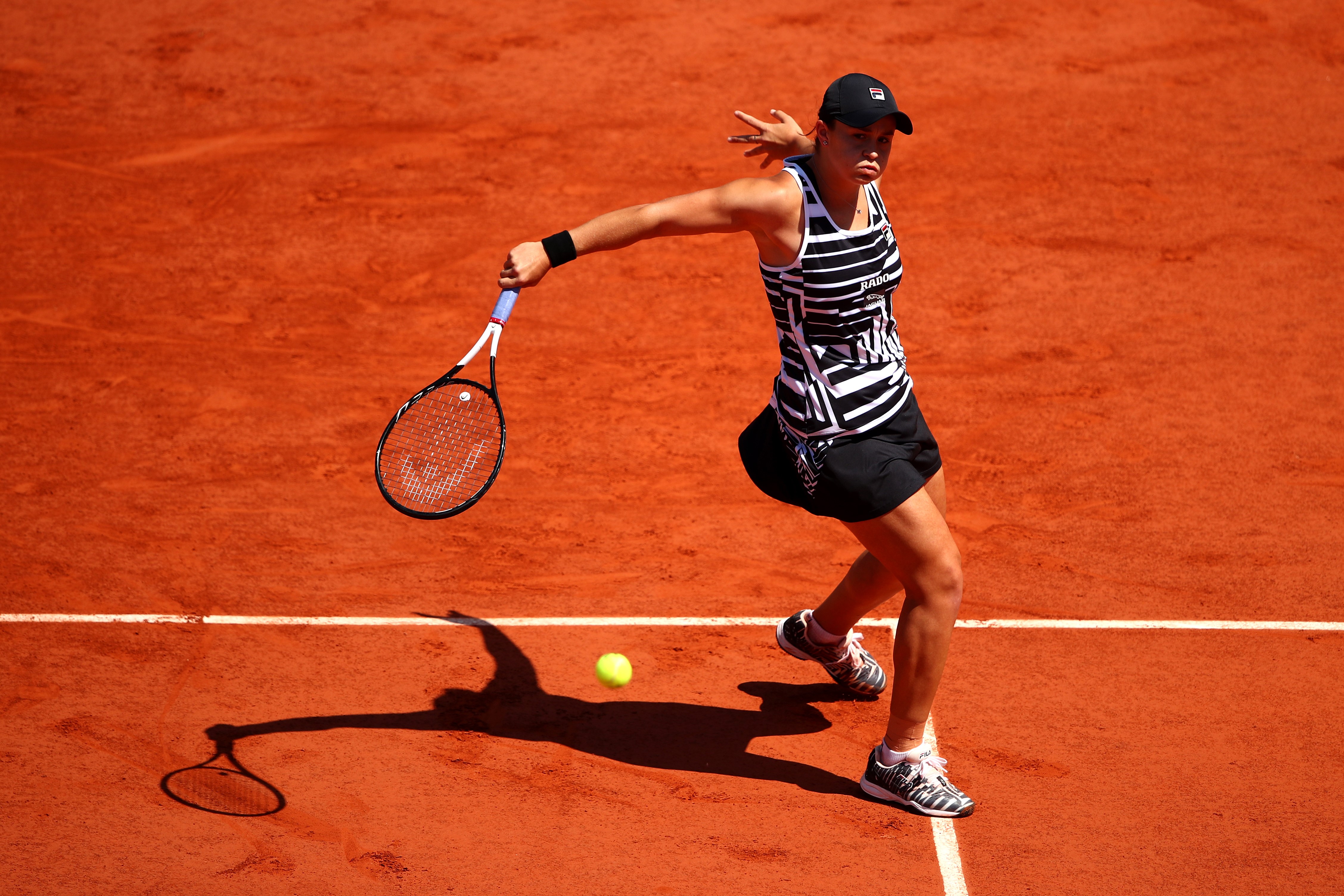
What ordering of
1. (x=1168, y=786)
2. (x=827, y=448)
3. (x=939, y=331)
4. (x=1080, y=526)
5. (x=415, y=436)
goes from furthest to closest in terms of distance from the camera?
(x=939, y=331) → (x=1080, y=526) → (x=415, y=436) → (x=1168, y=786) → (x=827, y=448)

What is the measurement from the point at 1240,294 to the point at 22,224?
9034 mm

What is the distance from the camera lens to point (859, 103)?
4.04 meters

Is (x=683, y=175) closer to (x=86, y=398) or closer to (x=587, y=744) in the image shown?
(x=86, y=398)

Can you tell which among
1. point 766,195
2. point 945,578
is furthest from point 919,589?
point 766,195

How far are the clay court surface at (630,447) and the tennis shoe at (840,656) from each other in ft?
0.41

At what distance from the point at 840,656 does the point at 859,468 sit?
1222 mm

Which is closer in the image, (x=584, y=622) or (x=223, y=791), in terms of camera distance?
(x=223, y=791)

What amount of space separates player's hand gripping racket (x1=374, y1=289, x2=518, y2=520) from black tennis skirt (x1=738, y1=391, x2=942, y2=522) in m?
1.00

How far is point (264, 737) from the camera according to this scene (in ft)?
16.3

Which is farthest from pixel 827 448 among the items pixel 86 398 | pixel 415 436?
pixel 86 398

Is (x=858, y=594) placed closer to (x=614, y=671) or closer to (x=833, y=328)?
(x=614, y=671)

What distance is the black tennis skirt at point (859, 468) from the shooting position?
423cm

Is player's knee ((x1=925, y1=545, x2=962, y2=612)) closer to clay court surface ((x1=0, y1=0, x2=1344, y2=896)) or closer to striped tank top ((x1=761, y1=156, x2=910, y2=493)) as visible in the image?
striped tank top ((x1=761, y1=156, x2=910, y2=493))

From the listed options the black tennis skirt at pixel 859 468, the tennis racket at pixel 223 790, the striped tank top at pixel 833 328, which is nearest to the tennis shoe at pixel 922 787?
the black tennis skirt at pixel 859 468
